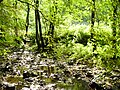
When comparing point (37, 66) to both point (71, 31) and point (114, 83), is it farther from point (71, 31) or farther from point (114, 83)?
point (71, 31)

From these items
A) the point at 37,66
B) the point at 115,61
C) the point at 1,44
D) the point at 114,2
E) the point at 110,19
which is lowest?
the point at 37,66

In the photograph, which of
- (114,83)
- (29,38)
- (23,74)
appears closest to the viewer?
(114,83)

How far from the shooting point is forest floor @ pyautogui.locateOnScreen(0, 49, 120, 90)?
12.4 m

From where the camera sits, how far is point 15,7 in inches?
371

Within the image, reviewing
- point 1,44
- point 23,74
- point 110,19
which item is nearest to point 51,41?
point 1,44

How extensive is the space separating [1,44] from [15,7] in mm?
1494

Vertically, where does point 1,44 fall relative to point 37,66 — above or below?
above

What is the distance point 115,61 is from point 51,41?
4.99 meters

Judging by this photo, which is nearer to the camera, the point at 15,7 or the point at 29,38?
the point at 15,7

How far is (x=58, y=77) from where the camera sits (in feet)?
49.2

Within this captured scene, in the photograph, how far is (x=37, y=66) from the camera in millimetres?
18562

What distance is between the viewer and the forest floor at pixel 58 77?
1241 centimetres

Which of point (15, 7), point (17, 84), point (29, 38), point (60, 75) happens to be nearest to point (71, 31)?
point (29, 38)

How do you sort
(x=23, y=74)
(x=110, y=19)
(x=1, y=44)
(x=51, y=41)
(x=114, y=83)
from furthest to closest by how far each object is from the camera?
(x=23, y=74), (x=114, y=83), (x=110, y=19), (x=1, y=44), (x=51, y=41)
